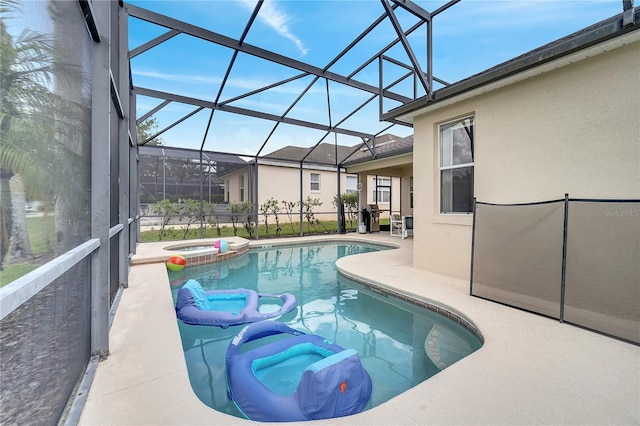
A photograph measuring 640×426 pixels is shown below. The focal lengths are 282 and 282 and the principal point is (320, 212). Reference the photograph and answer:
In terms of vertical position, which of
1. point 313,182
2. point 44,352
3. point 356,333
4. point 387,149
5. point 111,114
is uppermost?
point 387,149

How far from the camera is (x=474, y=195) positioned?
4.57 metres

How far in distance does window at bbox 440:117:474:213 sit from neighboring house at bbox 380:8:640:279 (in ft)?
0.06

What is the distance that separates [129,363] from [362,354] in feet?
7.19

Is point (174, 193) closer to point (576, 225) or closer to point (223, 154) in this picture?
point (223, 154)

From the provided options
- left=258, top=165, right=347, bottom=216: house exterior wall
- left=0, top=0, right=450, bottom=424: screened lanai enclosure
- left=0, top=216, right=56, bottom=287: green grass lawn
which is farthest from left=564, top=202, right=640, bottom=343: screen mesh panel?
left=258, top=165, right=347, bottom=216: house exterior wall

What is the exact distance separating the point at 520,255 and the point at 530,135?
5.38ft

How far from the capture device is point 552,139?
3576 millimetres

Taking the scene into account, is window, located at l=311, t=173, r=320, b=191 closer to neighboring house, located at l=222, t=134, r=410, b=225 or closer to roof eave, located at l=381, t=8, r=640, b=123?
neighboring house, located at l=222, t=134, r=410, b=225

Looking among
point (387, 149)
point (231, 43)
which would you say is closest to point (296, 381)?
point (231, 43)

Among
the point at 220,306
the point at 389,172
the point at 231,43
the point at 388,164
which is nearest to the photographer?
the point at 220,306

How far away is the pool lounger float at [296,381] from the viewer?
→ 192 centimetres

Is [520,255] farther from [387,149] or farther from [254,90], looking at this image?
[387,149]

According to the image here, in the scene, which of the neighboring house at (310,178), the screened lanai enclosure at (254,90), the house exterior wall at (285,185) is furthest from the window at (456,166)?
the house exterior wall at (285,185)

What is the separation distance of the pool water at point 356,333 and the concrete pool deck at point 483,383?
Answer: 37 centimetres
